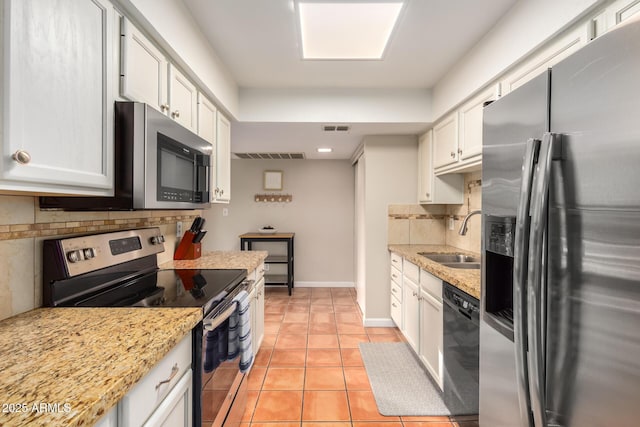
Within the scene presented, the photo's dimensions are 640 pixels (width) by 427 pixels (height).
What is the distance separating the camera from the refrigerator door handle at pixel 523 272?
79cm

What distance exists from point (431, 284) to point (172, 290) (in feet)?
5.25

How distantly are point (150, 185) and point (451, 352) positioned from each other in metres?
1.77

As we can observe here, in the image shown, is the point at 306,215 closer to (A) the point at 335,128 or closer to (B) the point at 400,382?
(A) the point at 335,128

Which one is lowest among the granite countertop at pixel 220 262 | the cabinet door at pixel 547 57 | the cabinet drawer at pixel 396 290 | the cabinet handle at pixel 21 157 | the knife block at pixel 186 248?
the cabinet drawer at pixel 396 290

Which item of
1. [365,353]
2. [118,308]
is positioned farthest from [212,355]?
[365,353]

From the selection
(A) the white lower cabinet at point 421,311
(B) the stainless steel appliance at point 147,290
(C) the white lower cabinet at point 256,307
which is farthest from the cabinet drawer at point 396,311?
(B) the stainless steel appliance at point 147,290

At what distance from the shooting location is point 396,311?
9.95 ft

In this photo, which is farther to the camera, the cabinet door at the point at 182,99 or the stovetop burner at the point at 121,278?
the cabinet door at the point at 182,99

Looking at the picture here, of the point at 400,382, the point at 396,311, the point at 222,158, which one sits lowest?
the point at 400,382

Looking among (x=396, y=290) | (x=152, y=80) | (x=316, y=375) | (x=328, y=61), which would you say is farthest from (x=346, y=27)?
(x=316, y=375)

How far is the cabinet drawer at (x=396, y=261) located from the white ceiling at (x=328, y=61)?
4.18 ft

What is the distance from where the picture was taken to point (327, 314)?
3.67 metres

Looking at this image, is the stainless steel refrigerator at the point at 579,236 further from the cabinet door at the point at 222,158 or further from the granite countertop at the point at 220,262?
the cabinet door at the point at 222,158

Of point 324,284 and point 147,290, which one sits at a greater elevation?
point 147,290
